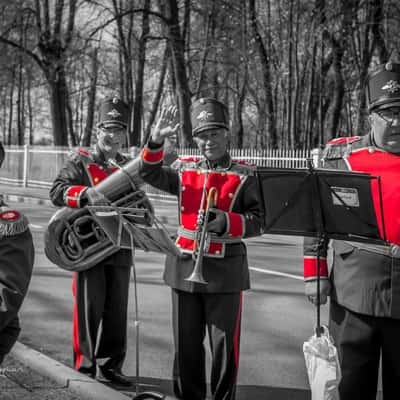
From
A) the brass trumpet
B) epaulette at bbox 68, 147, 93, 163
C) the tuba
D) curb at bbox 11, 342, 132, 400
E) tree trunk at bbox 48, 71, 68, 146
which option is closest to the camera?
the brass trumpet

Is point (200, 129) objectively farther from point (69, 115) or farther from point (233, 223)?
point (69, 115)

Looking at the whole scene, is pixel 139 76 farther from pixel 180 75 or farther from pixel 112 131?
pixel 112 131

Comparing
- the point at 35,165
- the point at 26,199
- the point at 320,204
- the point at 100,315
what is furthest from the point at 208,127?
the point at 35,165

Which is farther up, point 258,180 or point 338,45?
point 338,45

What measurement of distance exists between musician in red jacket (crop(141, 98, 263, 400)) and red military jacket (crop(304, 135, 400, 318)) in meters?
0.66

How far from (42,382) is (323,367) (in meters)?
2.05

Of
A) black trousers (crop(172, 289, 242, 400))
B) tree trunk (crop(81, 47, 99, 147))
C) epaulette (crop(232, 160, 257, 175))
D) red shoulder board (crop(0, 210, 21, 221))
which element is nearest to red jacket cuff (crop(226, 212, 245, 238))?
epaulette (crop(232, 160, 257, 175))

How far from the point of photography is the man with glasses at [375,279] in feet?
9.55

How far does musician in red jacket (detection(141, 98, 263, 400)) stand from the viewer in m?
3.62

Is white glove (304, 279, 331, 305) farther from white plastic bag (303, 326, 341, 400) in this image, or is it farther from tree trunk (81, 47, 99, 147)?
tree trunk (81, 47, 99, 147)

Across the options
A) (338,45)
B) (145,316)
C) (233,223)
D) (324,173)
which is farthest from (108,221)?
(338,45)

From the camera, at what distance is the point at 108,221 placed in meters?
3.36

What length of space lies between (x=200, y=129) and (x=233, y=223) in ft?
1.97

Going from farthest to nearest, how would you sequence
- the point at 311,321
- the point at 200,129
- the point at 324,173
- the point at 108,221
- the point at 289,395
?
the point at 311,321, the point at 289,395, the point at 200,129, the point at 108,221, the point at 324,173
